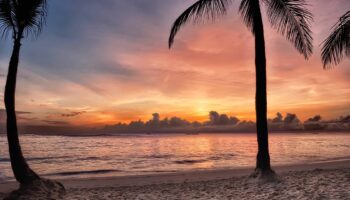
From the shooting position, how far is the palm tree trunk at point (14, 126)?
10555mm

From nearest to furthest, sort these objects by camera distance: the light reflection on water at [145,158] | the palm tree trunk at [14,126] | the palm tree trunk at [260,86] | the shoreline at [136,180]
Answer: the palm tree trunk at [14,126] < the palm tree trunk at [260,86] < the shoreline at [136,180] < the light reflection on water at [145,158]

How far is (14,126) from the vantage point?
10.6m

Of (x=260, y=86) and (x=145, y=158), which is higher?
(x=260, y=86)

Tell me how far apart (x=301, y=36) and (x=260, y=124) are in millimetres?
3365

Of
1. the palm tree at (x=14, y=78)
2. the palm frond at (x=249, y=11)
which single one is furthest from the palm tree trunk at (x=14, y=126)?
the palm frond at (x=249, y=11)

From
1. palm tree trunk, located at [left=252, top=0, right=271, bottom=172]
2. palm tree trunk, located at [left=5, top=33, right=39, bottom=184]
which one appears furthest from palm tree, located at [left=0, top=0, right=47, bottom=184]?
palm tree trunk, located at [left=252, top=0, right=271, bottom=172]

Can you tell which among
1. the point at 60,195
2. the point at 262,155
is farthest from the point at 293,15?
the point at 60,195

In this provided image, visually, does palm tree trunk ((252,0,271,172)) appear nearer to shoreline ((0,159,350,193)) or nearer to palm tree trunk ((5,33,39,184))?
shoreline ((0,159,350,193))

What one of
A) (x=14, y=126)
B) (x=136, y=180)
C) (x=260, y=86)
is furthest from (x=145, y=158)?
(x=14, y=126)

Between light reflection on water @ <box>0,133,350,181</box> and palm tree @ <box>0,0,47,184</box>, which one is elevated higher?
palm tree @ <box>0,0,47,184</box>

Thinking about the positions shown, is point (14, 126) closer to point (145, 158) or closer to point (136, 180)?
point (136, 180)

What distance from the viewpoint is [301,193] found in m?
9.26

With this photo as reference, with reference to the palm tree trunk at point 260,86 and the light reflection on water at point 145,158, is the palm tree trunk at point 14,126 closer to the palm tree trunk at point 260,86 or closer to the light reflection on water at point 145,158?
the palm tree trunk at point 260,86

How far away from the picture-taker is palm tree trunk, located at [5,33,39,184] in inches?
416
